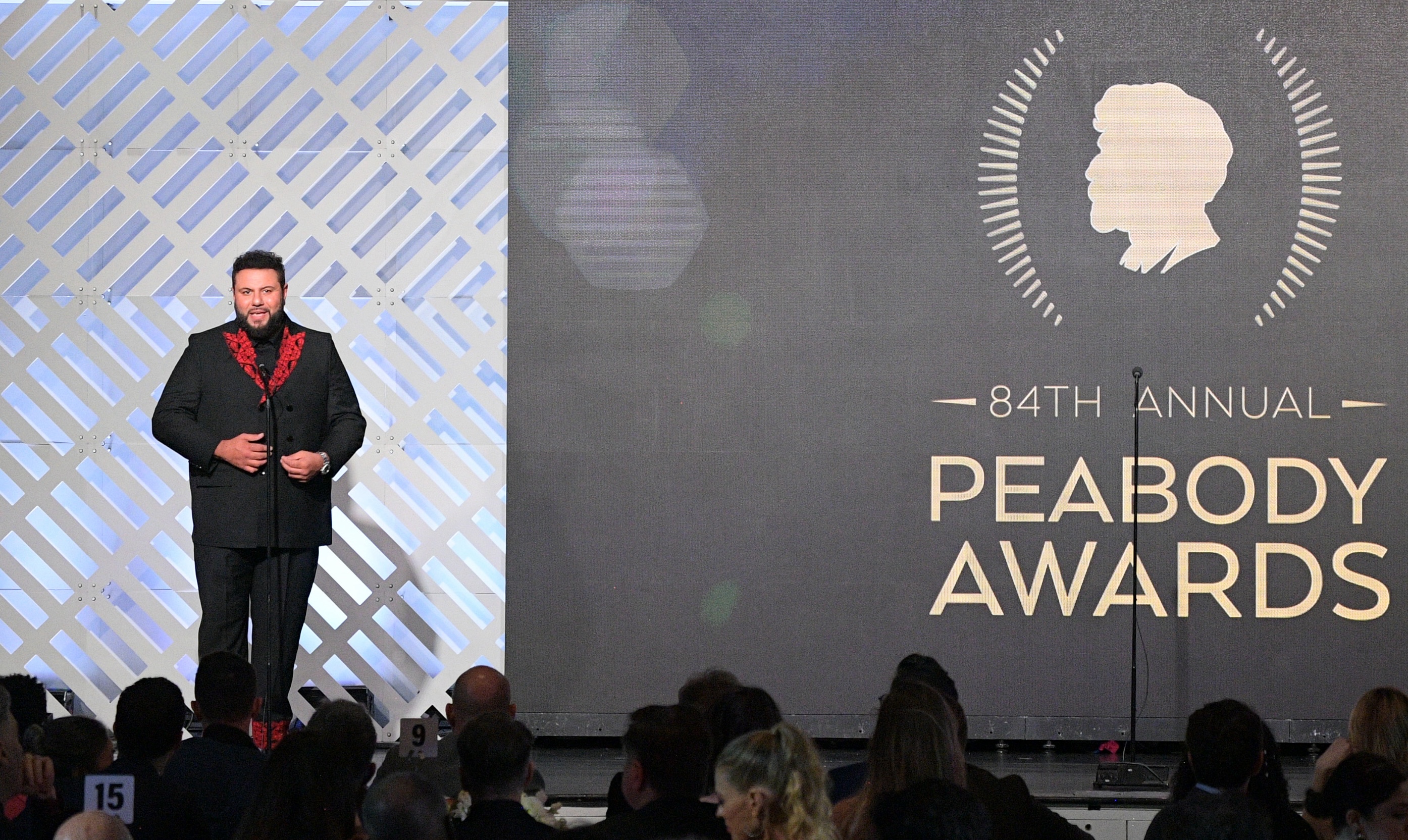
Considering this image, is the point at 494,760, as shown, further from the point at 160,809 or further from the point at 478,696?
the point at 478,696

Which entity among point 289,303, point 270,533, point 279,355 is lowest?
point 270,533

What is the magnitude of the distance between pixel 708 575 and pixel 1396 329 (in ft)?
7.99

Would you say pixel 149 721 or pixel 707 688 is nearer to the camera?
pixel 149 721

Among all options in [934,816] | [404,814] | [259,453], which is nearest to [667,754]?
[404,814]

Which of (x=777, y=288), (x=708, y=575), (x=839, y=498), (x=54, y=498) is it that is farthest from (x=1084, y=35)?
(x=54, y=498)

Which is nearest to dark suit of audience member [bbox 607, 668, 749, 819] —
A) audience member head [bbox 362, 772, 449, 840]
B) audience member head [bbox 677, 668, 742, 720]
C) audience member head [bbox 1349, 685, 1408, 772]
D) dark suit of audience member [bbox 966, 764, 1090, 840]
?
audience member head [bbox 677, 668, 742, 720]

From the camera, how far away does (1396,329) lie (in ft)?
19.4

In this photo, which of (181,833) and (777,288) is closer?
(181,833)

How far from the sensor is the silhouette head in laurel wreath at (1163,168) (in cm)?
596

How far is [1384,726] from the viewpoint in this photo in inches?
136

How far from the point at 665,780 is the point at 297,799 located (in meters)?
0.63

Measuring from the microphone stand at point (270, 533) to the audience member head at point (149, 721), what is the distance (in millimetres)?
1247

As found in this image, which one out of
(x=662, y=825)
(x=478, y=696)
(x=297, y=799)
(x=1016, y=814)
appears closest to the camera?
(x=297, y=799)

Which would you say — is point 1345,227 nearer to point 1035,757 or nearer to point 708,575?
point 1035,757
